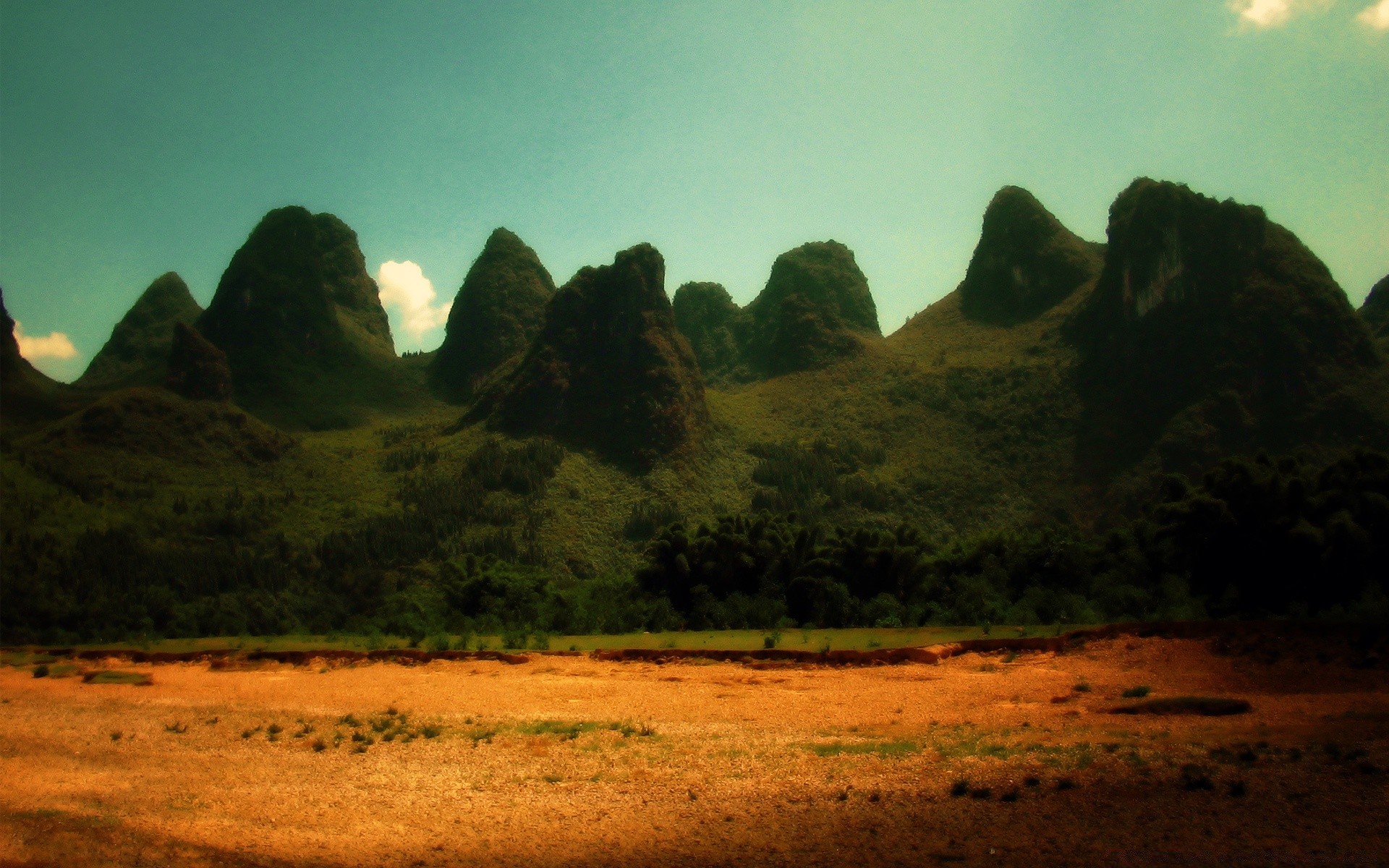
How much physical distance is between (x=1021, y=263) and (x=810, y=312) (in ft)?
94.9

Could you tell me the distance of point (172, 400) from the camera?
75.1 meters

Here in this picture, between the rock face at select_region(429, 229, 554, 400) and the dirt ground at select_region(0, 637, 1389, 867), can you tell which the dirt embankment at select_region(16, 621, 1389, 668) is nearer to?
the dirt ground at select_region(0, 637, 1389, 867)

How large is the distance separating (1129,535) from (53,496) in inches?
2407

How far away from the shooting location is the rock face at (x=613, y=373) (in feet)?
293

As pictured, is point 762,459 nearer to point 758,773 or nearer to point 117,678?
point 117,678

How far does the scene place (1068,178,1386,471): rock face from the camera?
259 ft

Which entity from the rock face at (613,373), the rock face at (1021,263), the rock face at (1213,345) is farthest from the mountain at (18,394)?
the rock face at (1021,263)

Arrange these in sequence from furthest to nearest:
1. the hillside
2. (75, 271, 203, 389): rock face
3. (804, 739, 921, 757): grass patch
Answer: (75, 271, 203, 389): rock face < the hillside < (804, 739, 921, 757): grass patch

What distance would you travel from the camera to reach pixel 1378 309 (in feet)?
338

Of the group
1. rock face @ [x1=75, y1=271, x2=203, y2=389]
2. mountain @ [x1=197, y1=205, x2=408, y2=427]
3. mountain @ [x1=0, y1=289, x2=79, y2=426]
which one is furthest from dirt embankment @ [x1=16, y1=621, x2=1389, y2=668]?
rock face @ [x1=75, y1=271, x2=203, y2=389]

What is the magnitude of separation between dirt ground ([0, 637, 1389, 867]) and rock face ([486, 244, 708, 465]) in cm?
6980

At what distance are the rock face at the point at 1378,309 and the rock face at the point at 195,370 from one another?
12057cm

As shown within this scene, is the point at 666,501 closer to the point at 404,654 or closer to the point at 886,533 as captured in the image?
the point at 886,533

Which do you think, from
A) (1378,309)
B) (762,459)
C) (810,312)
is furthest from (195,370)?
(1378,309)
